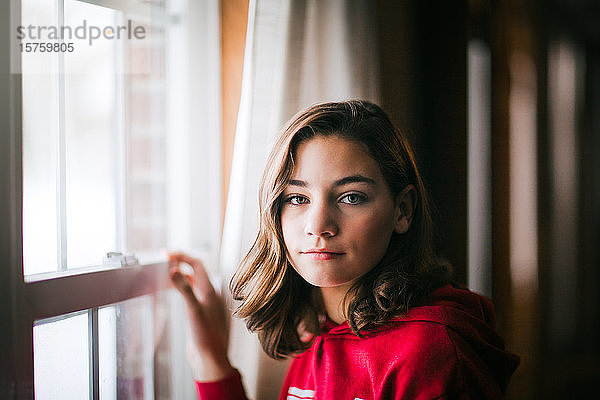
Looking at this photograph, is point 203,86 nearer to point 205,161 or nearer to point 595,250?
point 205,161

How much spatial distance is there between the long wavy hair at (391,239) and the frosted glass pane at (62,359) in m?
0.26

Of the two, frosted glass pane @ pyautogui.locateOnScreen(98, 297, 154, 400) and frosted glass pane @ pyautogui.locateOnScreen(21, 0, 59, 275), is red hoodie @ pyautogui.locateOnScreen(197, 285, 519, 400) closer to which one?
frosted glass pane @ pyautogui.locateOnScreen(98, 297, 154, 400)

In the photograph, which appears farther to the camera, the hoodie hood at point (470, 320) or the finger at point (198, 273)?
the finger at point (198, 273)

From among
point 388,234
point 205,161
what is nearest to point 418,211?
Answer: point 388,234

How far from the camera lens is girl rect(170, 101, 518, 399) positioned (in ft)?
2.18

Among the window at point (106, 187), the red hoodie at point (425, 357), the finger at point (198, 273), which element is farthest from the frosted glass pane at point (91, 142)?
the red hoodie at point (425, 357)

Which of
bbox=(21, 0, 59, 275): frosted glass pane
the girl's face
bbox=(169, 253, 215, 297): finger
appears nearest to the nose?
the girl's face

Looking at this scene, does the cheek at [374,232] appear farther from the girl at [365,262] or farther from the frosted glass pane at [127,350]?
the frosted glass pane at [127,350]

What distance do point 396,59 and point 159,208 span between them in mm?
461

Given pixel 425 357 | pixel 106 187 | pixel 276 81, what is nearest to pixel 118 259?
pixel 106 187

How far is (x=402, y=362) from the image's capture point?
656mm

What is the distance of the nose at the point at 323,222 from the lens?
A: 0.70 meters

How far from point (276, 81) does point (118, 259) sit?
0.37 meters

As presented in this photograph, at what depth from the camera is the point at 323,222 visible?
0.70m
